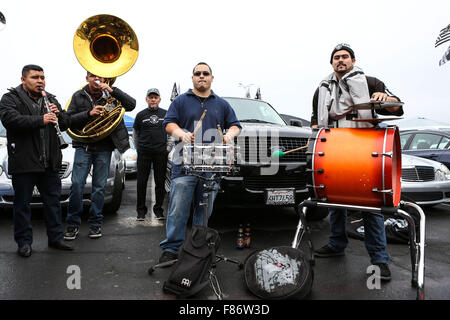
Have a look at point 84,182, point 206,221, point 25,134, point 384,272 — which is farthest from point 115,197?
point 384,272

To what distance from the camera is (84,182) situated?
4.10m

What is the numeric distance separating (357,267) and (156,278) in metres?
1.89

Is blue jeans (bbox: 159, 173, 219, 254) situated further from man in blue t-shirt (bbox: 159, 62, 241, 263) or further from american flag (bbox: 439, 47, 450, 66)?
american flag (bbox: 439, 47, 450, 66)

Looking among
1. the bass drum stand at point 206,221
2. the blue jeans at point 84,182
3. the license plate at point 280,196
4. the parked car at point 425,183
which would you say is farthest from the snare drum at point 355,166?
the parked car at point 425,183

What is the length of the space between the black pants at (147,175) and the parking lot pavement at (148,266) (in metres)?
0.34

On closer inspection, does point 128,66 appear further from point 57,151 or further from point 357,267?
point 357,267

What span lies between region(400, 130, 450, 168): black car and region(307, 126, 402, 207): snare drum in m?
4.89

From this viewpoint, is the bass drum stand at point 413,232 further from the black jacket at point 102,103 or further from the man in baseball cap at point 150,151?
the man in baseball cap at point 150,151

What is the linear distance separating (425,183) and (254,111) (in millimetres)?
3037

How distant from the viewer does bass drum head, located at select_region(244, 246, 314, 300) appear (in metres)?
2.54

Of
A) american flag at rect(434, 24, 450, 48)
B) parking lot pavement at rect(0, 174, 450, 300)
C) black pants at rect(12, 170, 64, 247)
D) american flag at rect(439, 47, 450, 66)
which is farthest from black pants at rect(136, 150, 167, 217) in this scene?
american flag at rect(439, 47, 450, 66)
